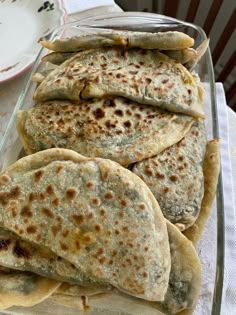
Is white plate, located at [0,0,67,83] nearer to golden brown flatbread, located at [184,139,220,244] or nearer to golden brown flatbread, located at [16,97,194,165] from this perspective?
golden brown flatbread, located at [16,97,194,165]

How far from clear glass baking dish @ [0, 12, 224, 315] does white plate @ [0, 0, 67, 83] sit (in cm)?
9

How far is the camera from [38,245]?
68 centimetres

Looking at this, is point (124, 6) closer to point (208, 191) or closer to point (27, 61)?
point (27, 61)

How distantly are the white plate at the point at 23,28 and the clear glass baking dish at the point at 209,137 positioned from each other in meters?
0.09

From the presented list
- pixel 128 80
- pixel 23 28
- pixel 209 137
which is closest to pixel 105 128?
pixel 128 80

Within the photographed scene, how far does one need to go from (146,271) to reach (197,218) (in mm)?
160

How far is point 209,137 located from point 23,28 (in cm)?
58

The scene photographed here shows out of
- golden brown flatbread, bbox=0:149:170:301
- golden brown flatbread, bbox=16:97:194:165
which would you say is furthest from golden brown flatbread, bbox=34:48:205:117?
golden brown flatbread, bbox=0:149:170:301

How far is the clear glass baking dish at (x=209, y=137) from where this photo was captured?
72 centimetres

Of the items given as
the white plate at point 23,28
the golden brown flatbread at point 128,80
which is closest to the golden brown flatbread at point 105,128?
the golden brown flatbread at point 128,80

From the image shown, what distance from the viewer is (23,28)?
1.24m

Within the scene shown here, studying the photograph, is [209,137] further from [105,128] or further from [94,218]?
[94,218]

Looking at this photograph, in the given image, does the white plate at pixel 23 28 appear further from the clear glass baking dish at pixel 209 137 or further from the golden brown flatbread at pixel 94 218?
the golden brown flatbread at pixel 94 218

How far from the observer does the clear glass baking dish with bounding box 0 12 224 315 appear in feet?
2.36
